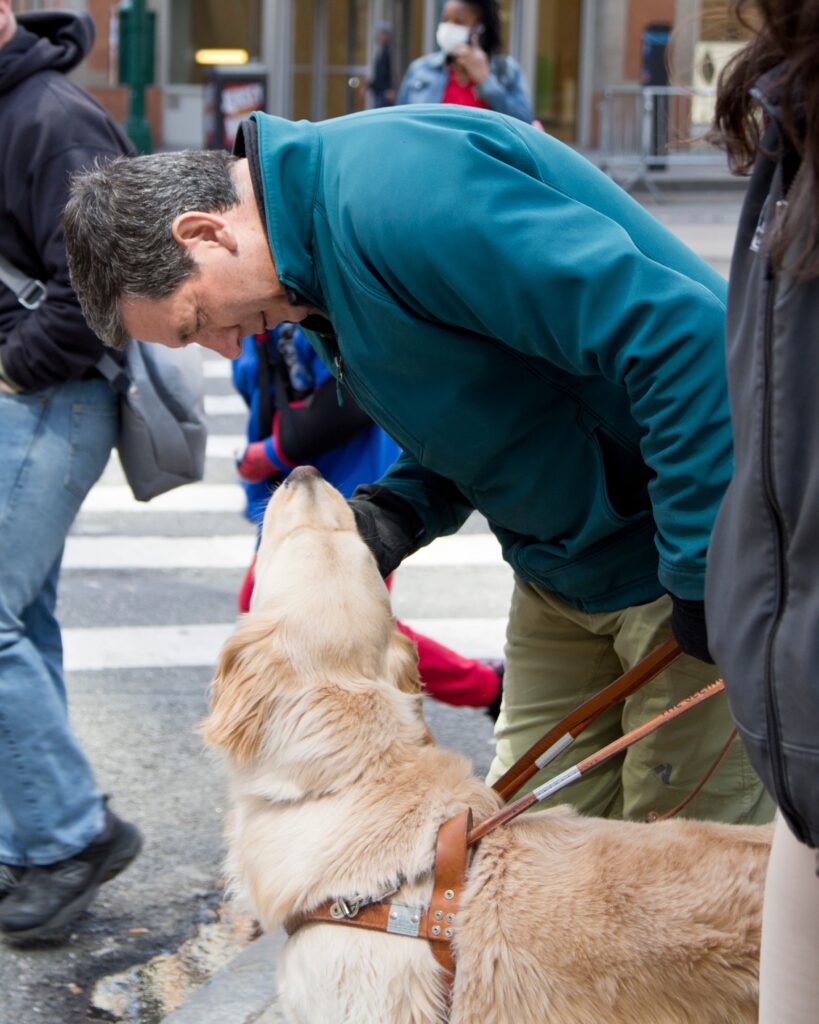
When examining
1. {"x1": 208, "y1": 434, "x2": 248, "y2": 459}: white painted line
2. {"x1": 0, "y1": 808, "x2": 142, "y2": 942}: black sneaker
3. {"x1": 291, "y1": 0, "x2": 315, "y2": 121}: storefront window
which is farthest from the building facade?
{"x1": 0, "y1": 808, "x2": 142, "y2": 942}: black sneaker

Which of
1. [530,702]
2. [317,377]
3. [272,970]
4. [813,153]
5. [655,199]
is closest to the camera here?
[813,153]

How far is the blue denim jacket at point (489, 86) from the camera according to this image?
8.59m

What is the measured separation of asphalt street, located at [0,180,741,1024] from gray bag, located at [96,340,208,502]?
83 cm

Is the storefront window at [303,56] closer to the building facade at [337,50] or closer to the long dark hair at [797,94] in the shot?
the building facade at [337,50]

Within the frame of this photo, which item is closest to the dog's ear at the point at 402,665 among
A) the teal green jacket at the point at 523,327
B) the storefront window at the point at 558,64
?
the teal green jacket at the point at 523,327

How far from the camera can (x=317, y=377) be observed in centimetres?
437

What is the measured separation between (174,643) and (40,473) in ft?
7.69

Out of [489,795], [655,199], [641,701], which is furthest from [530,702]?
[655,199]

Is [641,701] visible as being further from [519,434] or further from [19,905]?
[19,905]

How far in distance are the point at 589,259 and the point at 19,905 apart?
2.21 metres

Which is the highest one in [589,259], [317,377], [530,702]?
[589,259]

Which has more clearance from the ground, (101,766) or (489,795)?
(489,795)

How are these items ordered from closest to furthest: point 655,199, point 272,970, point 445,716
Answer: point 272,970 → point 445,716 → point 655,199

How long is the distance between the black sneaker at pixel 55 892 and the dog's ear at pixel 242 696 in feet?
3.90
